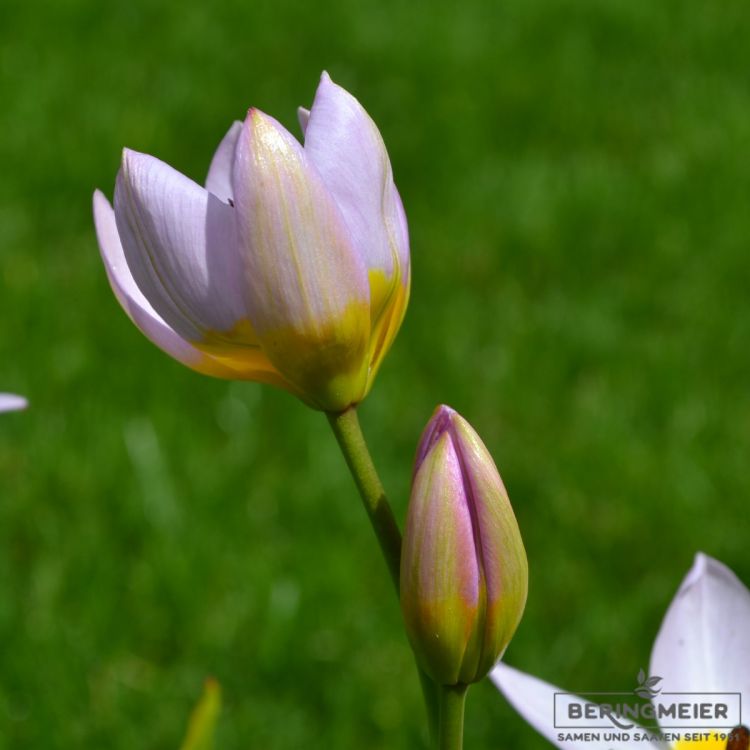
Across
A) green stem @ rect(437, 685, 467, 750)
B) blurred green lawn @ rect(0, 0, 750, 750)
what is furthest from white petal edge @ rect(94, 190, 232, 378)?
blurred green lawn @ rect(0, 0, 750, 750)

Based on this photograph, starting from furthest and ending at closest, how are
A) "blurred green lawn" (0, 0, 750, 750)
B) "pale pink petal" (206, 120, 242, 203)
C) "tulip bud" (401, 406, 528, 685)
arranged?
"blurred green lawn" (0, 0, 750, 750), "pale pink petal" (206, 120, 242, 203), "tulip bud" (401, 406, 528, 685)

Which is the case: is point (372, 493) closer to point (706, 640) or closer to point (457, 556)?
point (457, 556)

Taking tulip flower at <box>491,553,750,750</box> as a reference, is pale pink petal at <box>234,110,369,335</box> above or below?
above

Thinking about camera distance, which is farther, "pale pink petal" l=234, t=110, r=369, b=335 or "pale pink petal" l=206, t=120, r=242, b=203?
"pale pink petal" l=206, t=120, r=242, b=203

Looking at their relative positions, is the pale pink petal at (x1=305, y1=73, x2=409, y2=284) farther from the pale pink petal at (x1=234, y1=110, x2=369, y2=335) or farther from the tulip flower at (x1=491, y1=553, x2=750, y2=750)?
the tulip flower at (x1=491, y1=553, x2=750, y2=750)

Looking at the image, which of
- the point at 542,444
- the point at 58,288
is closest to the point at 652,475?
the point at 542,444

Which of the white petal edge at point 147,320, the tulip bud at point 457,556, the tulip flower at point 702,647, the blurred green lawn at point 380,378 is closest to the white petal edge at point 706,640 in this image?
the tulip flower at point 702,647

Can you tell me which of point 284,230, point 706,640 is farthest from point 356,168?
point 706,640
